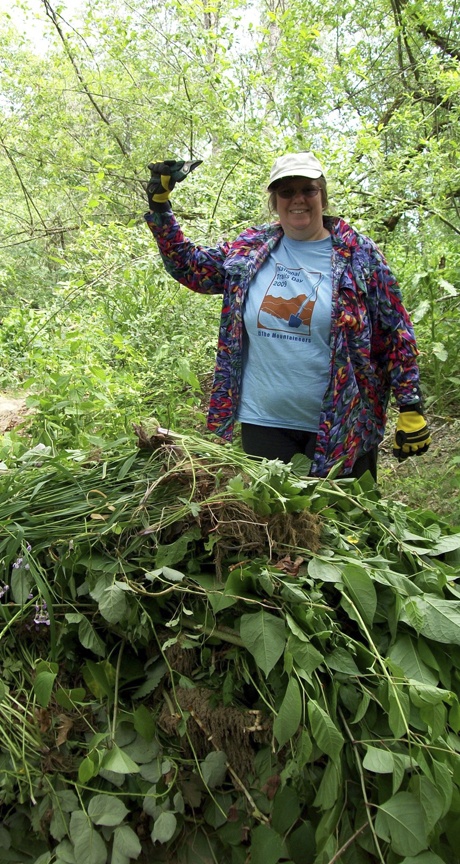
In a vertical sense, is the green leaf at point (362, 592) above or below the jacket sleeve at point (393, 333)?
below

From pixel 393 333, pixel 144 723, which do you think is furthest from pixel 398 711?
pixel 393 333

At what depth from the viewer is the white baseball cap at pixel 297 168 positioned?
6.41ft

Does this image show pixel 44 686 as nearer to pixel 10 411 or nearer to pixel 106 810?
pixel 106 810

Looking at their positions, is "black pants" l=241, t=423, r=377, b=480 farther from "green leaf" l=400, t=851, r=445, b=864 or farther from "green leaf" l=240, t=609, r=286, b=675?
"green leaf" l=400, t=851, r=445, b=864

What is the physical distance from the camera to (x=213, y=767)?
106 cm

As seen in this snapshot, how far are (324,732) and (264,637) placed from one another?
0.53ft

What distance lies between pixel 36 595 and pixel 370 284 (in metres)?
1.36

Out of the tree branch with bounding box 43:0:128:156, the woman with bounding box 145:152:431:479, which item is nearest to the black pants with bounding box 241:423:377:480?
the woman with bounding box 145:152:431:479

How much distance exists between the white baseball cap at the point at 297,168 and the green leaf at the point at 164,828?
66.1 inches

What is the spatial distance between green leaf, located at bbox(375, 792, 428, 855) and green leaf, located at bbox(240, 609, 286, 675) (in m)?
0.26

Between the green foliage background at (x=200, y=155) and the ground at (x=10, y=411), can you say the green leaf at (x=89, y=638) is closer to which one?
the green foliage background at (x=200, y=155)

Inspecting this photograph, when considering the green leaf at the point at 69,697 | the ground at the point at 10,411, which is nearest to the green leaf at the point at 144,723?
the green leaf at the point at 69,697

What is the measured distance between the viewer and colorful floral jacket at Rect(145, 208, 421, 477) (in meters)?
2.01

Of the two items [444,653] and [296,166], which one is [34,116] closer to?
[296,166]
